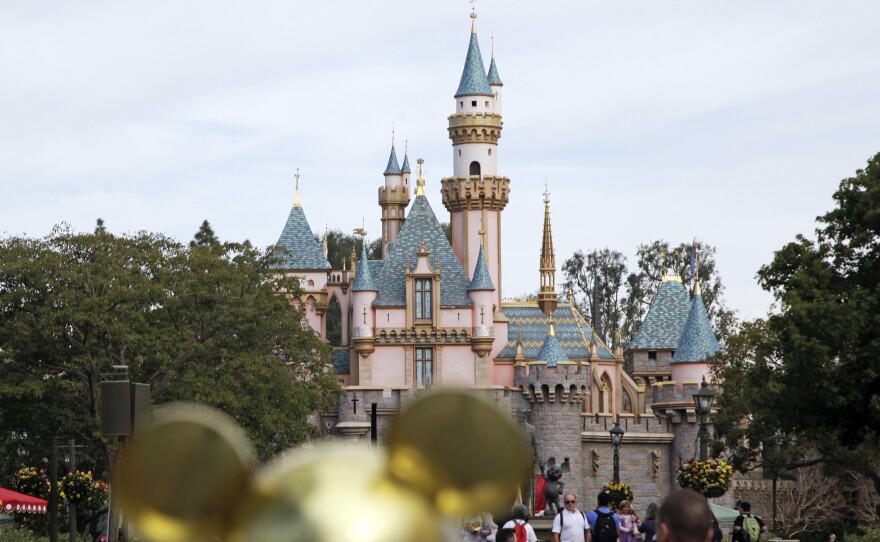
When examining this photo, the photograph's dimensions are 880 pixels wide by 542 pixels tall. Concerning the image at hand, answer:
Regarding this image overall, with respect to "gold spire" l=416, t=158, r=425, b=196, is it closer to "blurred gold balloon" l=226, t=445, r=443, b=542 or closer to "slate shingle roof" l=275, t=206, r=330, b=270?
"slate shingle roof" l=275, t=206, r=330, b=270

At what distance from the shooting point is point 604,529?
685 inches

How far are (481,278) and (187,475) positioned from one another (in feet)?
204

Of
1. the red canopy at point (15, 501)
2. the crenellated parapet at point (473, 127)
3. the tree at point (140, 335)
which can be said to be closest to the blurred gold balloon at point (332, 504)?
the red canopy at point (15, 501)

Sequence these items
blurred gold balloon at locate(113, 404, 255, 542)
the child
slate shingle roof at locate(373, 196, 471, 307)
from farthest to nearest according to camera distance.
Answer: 1. slate shingle roof at locate(373, 196, 471, 307)
2. the child
3. blurred gold balloon at locate(113, 404, 255, 542)

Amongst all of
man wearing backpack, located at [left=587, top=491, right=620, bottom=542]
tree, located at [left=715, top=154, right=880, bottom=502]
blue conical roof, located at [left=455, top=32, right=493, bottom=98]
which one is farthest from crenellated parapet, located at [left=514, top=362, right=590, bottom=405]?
man wearing backpack, located at [left=587, top=491, right=620, bottom=542]

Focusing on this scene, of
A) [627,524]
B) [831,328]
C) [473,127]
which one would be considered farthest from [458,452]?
[473,127]

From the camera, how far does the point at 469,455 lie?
271 cm

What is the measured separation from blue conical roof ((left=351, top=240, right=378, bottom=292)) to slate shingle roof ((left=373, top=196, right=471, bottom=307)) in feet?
1.70

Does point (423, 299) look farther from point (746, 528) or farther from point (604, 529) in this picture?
point (604, 529)

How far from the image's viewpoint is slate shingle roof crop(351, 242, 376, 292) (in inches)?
2552

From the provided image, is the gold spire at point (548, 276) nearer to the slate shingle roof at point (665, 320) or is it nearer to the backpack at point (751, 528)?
the slate shingle roof at point (665, 320)

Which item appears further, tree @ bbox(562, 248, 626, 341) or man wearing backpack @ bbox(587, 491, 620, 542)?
tree @ bbox(562, 248, 626, 341)

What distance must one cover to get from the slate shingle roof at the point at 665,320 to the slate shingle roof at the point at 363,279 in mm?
11651

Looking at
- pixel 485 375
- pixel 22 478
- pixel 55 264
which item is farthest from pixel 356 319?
pixel 22 478
